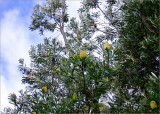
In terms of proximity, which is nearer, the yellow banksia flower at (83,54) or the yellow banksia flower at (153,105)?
the yellow banksia flower at (153,105)

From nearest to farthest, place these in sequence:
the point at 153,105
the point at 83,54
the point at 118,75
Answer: the point at 153,105, the point at 83,54, the point at 118,75

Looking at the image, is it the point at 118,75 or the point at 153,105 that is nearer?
the point at 153,105

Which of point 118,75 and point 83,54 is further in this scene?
point 118,75

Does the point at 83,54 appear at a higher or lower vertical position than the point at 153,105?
higher

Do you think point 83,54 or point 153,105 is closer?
point 153,105

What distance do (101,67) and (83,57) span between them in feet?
1.41

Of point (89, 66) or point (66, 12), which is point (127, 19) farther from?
point (66, 12)

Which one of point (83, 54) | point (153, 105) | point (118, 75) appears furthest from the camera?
point (118, 75)

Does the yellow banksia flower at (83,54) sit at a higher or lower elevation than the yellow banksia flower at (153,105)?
higher

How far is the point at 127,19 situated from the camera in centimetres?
540

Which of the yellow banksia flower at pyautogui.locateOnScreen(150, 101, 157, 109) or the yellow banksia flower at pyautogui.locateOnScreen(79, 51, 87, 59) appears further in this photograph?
the yellow banksia flower at pyautogui.locateOnScreen(79, 51, 87, 59)

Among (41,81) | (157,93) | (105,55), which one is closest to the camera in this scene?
(157,93)

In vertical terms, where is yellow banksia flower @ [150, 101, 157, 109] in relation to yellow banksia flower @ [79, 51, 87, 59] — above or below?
below

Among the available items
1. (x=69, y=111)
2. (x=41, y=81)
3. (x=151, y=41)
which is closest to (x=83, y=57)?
(x=69, y=111)
